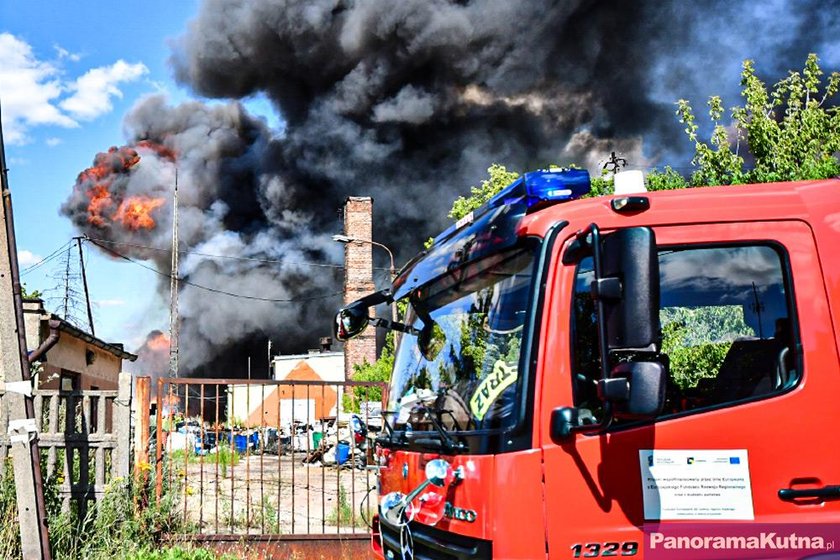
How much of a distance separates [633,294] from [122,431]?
475 centimetres

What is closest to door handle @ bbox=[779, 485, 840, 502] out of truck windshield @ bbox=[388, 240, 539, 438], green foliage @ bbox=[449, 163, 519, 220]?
truck windshield @ bbox=[388, 240, 539, 438]

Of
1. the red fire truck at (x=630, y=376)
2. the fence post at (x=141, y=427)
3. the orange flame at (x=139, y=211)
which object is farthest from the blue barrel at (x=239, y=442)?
the orange flame at (x=139, y=211)

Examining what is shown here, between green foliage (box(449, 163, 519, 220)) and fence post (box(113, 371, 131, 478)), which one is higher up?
green foliage (box(449, 163, 519, 220))

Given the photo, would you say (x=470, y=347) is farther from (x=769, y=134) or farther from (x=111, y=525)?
(x=769, y=134)

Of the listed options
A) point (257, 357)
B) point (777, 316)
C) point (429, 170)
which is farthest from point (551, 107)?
point (777, 316)

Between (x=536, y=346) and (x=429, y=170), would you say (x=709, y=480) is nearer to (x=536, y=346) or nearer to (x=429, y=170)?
(x=536, y=346)

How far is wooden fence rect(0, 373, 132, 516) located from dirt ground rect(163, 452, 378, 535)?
47 cm

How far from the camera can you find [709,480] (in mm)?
2371

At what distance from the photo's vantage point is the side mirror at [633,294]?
220 cm

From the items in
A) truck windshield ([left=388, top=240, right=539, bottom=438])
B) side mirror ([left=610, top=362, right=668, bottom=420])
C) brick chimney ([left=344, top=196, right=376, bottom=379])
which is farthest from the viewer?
brick chimney ([left=344, top=196, right=376, bottom=379])

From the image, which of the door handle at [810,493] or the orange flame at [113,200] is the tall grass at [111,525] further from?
the orange flame at [113,200]

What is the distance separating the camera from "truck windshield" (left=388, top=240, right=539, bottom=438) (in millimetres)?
2549

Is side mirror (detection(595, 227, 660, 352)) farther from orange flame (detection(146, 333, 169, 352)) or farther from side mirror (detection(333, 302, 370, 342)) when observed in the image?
orange flame (detection(146, 333, 169, 352))

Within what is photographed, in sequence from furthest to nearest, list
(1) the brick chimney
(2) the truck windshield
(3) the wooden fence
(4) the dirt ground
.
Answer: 1. (1) the brick chimney
2. (4) the dirt ground
3. (3) the wooden fence
4. (2) the truck windshield
